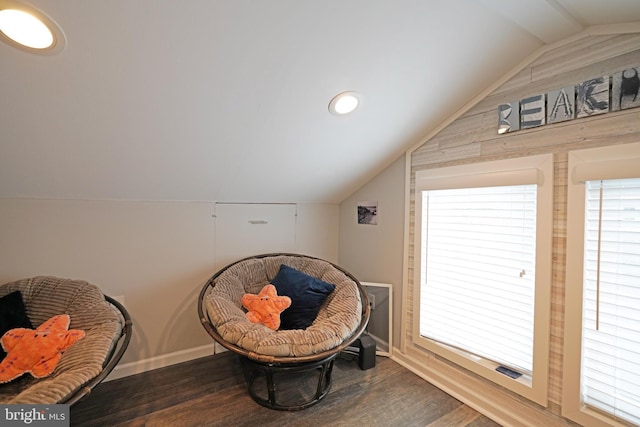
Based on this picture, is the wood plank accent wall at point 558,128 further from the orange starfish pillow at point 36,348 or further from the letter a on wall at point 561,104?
the orange starfish pillow at point 36,348

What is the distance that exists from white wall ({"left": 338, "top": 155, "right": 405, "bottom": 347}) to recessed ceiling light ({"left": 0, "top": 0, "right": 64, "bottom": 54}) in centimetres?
228

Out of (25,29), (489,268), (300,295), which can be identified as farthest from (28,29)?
(489,268)

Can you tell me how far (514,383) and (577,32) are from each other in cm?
198

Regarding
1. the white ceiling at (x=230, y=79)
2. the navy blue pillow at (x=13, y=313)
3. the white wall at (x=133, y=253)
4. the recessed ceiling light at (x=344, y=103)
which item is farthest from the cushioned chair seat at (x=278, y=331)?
the recessed ceiling light at (x=344, y=103)

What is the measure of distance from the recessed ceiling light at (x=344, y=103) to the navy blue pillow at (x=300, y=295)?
4.17ft

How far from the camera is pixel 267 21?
132 cm

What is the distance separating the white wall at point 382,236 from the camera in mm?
2627

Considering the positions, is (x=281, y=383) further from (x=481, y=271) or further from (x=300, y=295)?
(x=481, y=271)

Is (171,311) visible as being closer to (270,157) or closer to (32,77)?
(270,157)

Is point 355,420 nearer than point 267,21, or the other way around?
point 267,21

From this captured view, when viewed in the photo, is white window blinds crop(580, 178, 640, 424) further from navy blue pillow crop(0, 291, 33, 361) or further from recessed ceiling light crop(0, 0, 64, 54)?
navy blue pillow crop(0, 291, 33, 361)

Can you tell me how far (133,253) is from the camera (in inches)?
89.6

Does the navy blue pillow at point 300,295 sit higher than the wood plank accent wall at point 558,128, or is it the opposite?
the wood plank accent wall at point 558,128

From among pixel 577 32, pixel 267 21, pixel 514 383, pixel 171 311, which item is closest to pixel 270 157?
pixel 267 21
